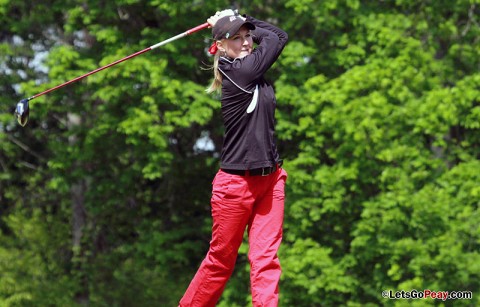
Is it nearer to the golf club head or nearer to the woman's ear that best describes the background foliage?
the golf club head

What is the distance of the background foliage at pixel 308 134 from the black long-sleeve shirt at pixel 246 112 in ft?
20.4

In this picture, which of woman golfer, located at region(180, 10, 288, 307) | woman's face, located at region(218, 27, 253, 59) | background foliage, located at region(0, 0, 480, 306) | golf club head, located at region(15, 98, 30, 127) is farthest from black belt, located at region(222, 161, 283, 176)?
background foliage, located at region(0, 0, 480, 306)

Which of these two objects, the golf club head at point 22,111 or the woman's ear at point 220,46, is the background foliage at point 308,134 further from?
the woman's ear at point 220,46

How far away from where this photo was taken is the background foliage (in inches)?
446

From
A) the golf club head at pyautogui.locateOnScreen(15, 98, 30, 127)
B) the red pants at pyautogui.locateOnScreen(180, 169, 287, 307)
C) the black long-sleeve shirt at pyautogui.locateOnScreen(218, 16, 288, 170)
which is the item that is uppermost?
the golf club head at pyautogui.locateOnScreen(15, 98, 30, 127)

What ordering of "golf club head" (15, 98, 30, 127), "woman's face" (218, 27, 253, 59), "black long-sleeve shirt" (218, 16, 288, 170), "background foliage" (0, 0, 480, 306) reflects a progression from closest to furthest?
"black long-sleeve shirt" (218, 16, 288, 170), "woman's face" (218, 27, 253, 59), "golf club head" (15, 98, 30, 127), "background foliage" (0, 0, 480, 306)

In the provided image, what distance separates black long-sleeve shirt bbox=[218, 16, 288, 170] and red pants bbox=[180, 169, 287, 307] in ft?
0.41

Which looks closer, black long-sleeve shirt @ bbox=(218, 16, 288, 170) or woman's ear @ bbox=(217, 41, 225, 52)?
black long-sleeve shirt @ bbox=(218, 16, 288, 170)

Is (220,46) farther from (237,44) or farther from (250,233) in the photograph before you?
(250,233)

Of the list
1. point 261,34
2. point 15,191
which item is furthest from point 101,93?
point 261,34

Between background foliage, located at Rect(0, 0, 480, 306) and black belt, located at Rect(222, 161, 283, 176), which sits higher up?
background foliage, located at Rect(0, 0, 480, 306)

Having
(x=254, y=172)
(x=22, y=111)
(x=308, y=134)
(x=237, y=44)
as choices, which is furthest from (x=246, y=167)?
(x=308, y=134)

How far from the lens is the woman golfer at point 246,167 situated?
5027 mm

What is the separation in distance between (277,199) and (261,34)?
980 mm
